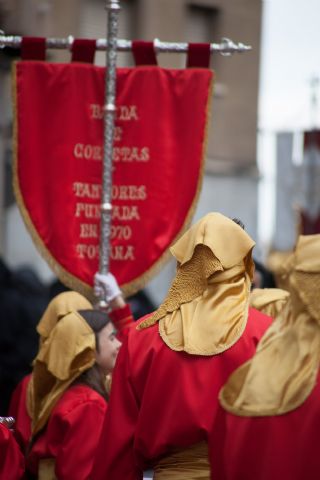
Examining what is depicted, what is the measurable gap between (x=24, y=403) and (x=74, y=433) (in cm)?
100

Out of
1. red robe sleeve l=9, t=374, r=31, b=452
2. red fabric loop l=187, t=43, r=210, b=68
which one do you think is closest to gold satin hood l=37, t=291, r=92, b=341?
red robe sleeve l=9, t=374, r=31, b=452

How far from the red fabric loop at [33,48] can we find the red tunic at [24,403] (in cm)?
172

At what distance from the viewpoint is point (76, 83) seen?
22.9ft

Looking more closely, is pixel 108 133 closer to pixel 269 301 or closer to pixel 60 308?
pixel 60 308

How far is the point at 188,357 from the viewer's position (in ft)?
14.1

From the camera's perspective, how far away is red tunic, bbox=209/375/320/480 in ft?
10.3

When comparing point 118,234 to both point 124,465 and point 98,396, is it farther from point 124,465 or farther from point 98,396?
point 124,465

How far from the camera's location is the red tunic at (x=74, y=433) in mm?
5137

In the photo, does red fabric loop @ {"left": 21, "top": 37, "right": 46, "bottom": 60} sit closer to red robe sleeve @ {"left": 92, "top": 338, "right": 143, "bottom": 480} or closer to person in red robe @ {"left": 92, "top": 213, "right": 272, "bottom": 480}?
person in red robe @ {"left": 92, "top": 213, "right": 272, "bottom": 480}

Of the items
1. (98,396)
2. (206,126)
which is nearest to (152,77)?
(206,126)

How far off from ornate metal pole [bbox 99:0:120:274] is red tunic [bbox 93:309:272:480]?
2207 millimetres

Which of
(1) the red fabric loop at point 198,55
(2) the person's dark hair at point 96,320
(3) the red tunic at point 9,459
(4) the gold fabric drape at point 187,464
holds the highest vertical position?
(1) the red fabric loop at point 198,55

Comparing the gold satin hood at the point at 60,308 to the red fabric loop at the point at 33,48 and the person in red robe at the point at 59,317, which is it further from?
the red fabric loop at the point at 33,48

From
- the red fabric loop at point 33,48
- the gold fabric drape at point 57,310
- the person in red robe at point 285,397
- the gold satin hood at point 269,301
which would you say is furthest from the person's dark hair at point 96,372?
the person in red robe at point 285,397
